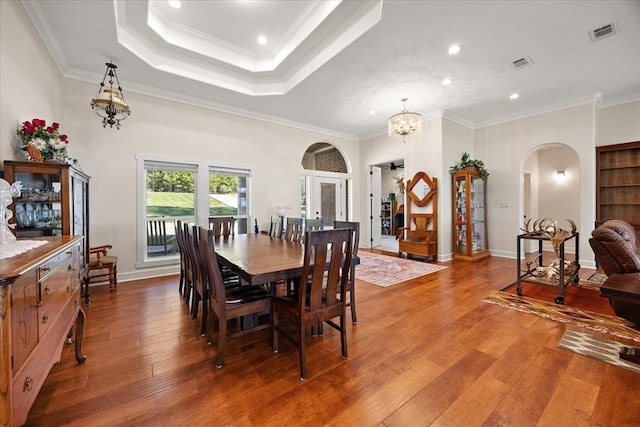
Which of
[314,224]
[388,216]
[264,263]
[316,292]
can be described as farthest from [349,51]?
[388,216]

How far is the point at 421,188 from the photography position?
18.8 ft

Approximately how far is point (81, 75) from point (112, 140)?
0.92 m

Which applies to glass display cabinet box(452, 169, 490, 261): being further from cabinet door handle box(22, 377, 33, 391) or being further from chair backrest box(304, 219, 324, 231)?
cabinet door handle box(22, 377, 33, 391)

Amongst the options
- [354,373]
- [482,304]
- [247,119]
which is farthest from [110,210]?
[482,304]

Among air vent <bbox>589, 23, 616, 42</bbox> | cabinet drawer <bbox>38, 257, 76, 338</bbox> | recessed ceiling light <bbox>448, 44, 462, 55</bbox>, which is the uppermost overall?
air vent <bbox>589, 23, 616, 42</bbox>

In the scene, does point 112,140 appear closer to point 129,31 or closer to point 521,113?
point 129,31

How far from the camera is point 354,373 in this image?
1.85m

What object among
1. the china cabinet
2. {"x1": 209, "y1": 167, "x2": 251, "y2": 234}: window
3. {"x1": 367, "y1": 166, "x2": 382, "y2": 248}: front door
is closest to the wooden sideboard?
{"x1": 209, "y1": 167, "x2": 251, "y2": 234}: window

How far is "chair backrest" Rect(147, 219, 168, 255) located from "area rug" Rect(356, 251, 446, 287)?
3.35 m

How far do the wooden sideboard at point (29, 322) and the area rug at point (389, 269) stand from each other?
11.1ft

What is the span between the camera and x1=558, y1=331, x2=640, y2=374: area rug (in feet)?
6.28

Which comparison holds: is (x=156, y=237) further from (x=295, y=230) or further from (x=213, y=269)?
(x=213, y=269)

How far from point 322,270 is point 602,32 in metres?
4.21

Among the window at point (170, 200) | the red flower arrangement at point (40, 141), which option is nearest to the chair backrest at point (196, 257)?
the red flower arrangement at point (40, 141)
